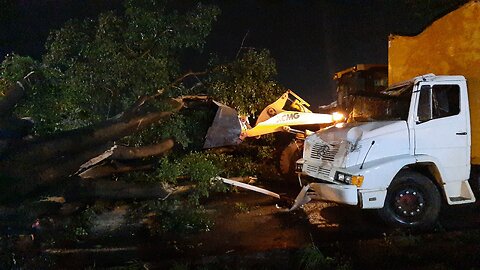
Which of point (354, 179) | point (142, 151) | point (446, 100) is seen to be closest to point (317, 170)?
point (354, 179)

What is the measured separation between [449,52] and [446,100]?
43.9 inches

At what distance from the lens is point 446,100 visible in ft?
22.5

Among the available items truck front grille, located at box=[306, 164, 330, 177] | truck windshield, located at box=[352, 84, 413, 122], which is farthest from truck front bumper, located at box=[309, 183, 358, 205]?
truck windshield, located at box=[352, 84, 413, 122]

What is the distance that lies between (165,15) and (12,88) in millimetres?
3067

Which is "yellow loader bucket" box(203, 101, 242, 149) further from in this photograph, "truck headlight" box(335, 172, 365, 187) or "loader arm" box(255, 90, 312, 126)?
"truck headlight" box(335, 172, 365, 187)

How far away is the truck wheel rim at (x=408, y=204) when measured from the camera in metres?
6.61

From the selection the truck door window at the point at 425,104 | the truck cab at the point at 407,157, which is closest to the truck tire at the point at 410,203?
the truck cab at the point at 407,157

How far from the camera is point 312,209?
8133 millimetres

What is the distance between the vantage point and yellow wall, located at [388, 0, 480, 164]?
7.07m

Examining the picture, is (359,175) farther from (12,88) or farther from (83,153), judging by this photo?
(12,88)

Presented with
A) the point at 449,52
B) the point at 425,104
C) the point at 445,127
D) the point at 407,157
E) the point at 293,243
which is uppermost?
the point at 449,52

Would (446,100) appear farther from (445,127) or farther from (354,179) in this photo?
(354,179)

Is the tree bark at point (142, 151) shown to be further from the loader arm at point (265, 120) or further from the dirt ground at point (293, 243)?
the dirt ground at point (293, 243)

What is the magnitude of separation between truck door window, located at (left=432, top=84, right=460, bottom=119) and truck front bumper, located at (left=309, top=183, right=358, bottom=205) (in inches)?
71.9
